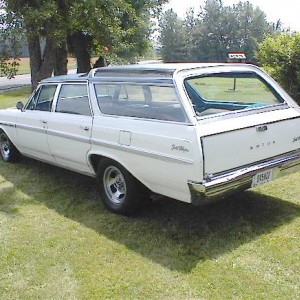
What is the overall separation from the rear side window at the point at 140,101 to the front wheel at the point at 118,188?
599 mm

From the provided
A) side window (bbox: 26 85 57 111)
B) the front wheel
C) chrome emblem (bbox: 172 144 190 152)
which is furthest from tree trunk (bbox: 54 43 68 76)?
chrome emblem (bbox: 172 144 190 152)

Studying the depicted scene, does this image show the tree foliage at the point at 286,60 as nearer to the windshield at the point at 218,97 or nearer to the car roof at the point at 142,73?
the windshield at the point at 218,97

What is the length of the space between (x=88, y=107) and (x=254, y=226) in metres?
2.32

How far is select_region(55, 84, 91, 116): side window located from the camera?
484 centimetres

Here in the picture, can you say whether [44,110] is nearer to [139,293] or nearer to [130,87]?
[130,87]

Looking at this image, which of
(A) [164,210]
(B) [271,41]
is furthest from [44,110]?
(B) [271,41]

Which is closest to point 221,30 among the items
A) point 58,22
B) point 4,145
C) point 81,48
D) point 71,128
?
point 81,48

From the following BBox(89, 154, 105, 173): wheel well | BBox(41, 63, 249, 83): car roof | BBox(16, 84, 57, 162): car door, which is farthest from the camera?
BBox(16, 84, 57, 162): car door

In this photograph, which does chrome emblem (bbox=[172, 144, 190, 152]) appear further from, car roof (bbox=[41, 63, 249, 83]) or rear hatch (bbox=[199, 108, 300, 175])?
car roof (bbox=[41, 63, 249, 83])

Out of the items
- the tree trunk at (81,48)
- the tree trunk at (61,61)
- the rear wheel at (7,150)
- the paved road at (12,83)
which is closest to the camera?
the rear wheel at (7,150)

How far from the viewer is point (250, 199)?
4730 mm

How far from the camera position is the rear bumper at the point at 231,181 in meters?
3.45

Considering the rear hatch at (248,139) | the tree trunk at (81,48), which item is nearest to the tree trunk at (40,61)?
the tree trunk at (81,48)

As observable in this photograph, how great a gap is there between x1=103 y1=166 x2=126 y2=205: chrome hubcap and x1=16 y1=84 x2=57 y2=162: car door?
4.19 ft
